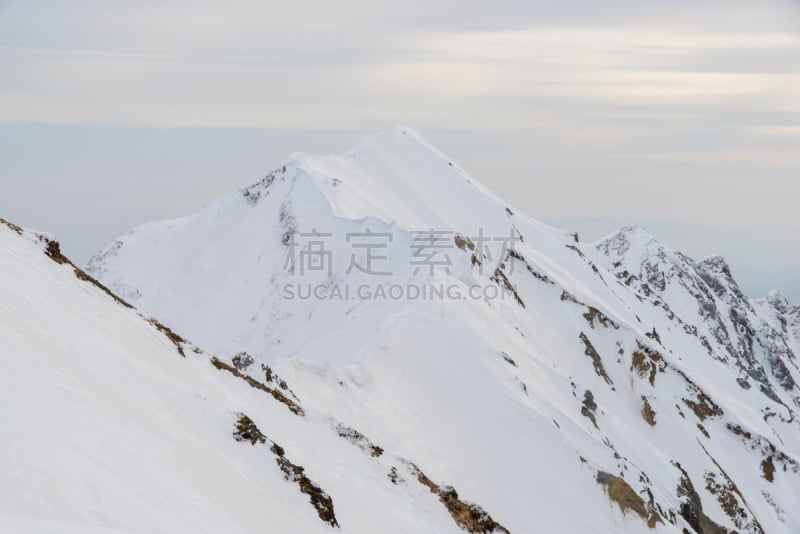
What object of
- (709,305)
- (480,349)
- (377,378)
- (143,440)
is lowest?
(143,440)

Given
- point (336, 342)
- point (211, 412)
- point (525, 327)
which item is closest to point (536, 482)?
point (336, 342)

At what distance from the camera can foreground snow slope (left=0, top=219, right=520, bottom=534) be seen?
9.92 meters

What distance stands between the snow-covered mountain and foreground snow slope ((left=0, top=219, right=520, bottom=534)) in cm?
6

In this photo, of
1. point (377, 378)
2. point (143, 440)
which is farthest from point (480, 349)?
point (143, 440)

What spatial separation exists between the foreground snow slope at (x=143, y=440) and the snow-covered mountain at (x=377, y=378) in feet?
0.20

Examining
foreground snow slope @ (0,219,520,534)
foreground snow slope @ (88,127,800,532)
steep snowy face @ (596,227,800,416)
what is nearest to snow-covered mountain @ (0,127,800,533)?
foreground snow slope @ (0,219,520,534)

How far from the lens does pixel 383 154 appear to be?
68.3 m

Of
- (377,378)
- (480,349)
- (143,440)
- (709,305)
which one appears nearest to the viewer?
(143,440)

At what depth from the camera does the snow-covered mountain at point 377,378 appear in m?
13.3

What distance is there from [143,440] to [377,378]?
19.5 meters

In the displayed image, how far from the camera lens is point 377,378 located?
31.9 meters

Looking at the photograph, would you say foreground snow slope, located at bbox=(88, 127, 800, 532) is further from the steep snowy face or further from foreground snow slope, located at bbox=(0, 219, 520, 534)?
the steep snowy face

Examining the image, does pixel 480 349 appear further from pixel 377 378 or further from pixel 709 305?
pixel 709 305

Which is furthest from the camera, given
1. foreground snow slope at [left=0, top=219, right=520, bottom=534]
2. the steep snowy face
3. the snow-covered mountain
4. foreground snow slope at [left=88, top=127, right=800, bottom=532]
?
the steep snowy face
